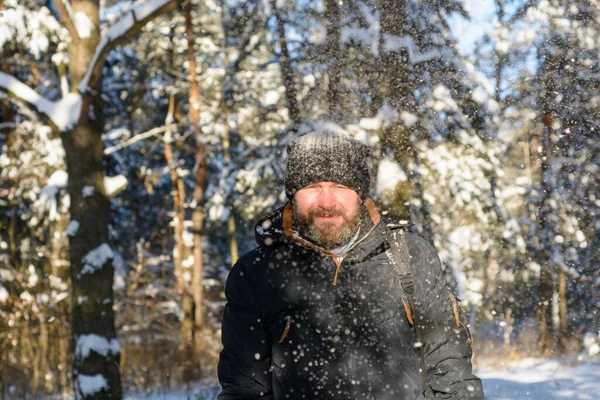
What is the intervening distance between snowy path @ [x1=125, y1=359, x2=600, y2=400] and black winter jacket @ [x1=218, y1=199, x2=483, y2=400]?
19.1 ft

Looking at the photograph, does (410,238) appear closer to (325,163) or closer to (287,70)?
(325,163)

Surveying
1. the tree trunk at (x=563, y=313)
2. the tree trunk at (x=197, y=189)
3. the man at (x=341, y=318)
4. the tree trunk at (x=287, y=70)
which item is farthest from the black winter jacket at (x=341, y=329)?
the tree trunk at (x=197, y=189)

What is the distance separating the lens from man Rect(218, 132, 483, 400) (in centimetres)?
226

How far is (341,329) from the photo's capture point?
2.30m

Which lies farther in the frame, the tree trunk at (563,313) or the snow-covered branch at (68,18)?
the tree trunk at (563,313)

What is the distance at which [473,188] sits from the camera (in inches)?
338

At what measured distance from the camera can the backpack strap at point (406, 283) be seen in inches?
90.0

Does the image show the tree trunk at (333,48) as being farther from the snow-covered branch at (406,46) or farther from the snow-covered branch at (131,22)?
the snow-covered branch at (131,22)

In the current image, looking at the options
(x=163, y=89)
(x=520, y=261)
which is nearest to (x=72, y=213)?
(x=520, y=261)

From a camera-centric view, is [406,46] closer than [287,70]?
Yes

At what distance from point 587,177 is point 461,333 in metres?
6.86

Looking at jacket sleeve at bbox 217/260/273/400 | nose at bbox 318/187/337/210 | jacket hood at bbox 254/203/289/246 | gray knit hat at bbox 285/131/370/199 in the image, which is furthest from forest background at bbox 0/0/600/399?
jacket sleeve at bbox 217/260/273/400

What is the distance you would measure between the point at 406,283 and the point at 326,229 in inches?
14.5

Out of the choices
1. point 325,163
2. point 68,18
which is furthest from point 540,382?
point 68,18
